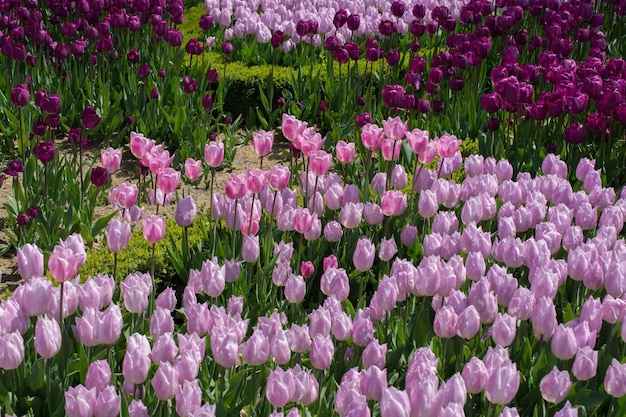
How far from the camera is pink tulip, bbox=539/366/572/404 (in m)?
2.79

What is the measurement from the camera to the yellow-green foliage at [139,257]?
185 inches

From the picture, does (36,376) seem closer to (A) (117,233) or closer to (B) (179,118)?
(A) (117,233)

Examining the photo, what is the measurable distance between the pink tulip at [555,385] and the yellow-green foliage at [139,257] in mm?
2383

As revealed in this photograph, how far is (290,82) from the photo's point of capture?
8.02 meters

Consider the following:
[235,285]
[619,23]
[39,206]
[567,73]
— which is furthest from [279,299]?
[619,23]

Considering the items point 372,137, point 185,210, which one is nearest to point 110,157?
point 185,210

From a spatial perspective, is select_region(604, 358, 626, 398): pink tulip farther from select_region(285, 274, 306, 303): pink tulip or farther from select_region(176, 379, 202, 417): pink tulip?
select_region(176, 379, 202, 417): pink tulip

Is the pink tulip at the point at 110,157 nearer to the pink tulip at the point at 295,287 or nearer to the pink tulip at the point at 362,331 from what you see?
the pink tulip at the point at 295,287

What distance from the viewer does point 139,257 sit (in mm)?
4867

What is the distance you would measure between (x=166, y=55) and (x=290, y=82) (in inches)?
44.6

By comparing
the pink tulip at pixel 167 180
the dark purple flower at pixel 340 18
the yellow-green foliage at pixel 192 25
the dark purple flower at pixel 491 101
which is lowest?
the yellow-green foliage at pixel 192 25

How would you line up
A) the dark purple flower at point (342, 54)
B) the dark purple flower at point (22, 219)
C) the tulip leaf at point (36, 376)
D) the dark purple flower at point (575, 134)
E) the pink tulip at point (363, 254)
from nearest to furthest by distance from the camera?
1. the tulip leaf at point (36, 376)
2. the pink tulip at point (363, 254)
3. the dark purple flower at point (22, 219)
4. the dark purple flower at point (575, 134)
5. the dark purple flower at point (342, 54)

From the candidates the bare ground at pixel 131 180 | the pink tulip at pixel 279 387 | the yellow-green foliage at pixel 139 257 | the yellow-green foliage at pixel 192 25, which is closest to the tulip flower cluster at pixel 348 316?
the pink tulip at pixel 279 387

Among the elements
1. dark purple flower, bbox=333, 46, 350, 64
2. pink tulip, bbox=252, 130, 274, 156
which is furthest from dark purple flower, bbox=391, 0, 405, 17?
pink tulip, bbox=252, 130, 274, 156
